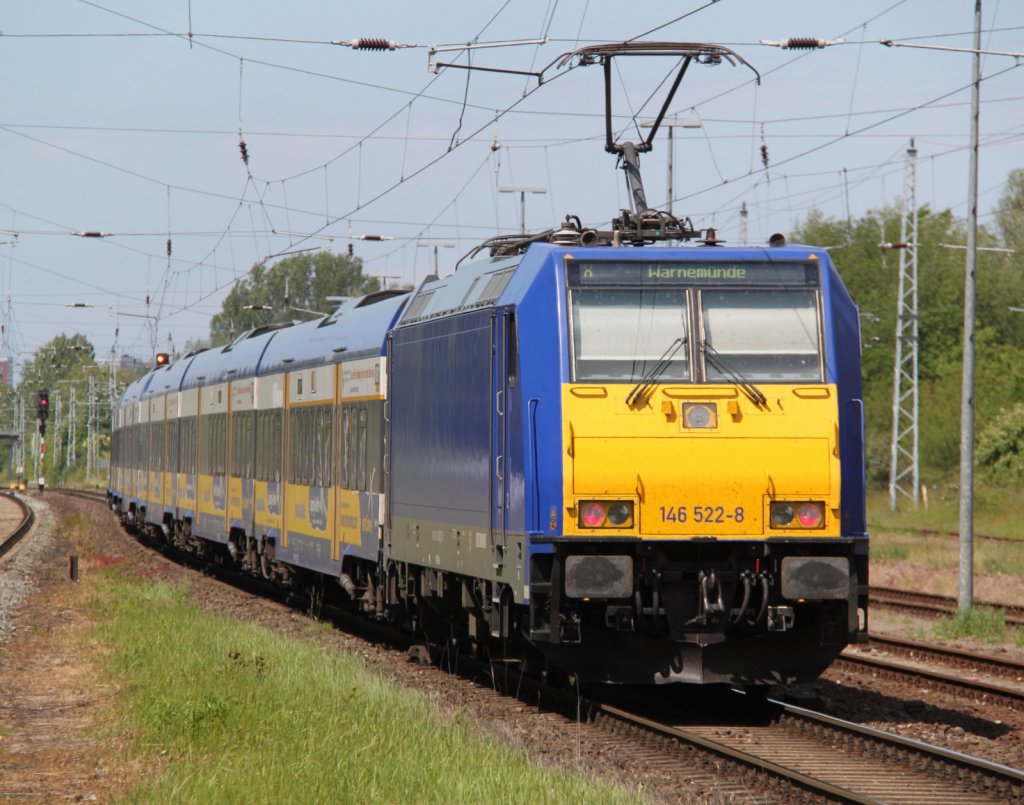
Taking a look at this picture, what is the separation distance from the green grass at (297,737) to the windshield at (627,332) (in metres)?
2.70

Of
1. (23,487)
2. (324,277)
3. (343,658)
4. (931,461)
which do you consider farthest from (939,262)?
(324,277)

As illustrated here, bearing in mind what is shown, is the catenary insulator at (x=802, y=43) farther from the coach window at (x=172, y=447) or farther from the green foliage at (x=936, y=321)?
the green foliage at (x=936, y=321)

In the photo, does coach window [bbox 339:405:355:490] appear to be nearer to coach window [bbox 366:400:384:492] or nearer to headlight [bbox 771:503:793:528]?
coach window [bbox 366:400:384:492]

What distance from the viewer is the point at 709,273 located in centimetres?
1180

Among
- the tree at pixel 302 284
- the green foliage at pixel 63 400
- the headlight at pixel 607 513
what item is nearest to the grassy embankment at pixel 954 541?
the headlight at pixel 607 513

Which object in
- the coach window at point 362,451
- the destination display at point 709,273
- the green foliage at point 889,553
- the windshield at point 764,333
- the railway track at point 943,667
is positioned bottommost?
the railway track at point 943,667

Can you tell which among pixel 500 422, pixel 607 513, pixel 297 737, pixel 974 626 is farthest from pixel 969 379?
pixel 297 737

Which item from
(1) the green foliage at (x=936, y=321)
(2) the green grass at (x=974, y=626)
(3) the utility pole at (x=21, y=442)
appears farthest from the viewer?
(3) the utility pole at (x=21, y=442)

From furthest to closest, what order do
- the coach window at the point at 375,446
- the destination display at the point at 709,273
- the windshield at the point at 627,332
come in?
the coach window at the point at 375,446 < the destination display at the point at 709,273 < the windshield at the point at 627,332

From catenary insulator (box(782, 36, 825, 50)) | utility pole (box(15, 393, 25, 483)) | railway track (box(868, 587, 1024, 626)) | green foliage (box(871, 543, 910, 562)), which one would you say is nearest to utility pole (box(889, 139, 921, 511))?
green foliage (box(871, 543, 910, 562))

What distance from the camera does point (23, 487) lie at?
84.2m

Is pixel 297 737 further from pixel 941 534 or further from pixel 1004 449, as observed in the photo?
pixel 1004 449

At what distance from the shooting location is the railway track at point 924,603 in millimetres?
20753

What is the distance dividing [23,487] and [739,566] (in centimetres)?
7787
